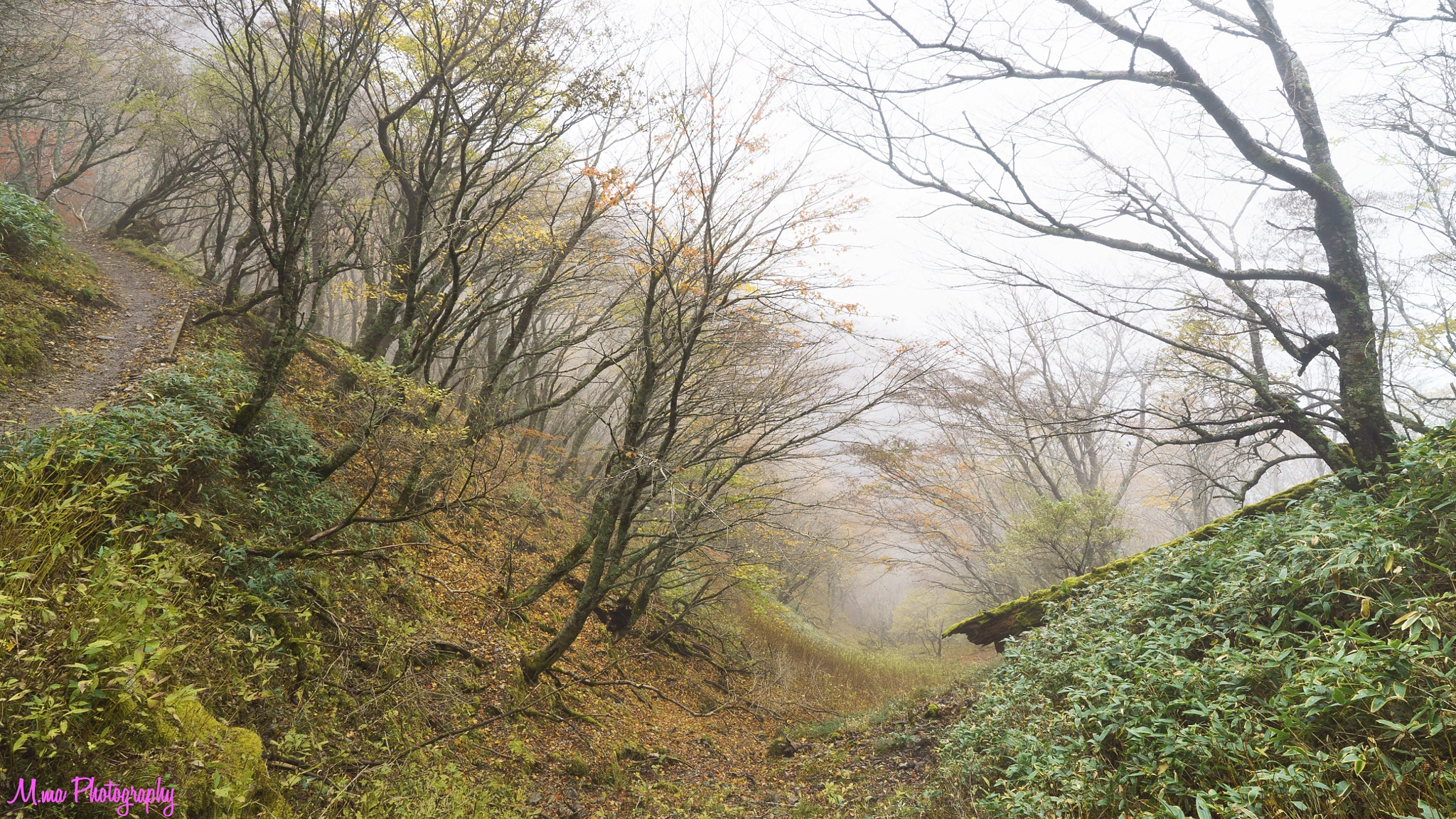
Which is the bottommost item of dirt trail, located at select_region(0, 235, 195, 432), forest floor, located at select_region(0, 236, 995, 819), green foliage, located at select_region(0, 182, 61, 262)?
forest floor, located at select_region(0, 236, 995, 819)

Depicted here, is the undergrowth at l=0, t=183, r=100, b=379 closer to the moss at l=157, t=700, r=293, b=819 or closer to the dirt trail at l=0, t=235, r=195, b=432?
the dirt trail at l=0, t=235, r=195, b=432

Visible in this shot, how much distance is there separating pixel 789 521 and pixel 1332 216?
12.1 meters

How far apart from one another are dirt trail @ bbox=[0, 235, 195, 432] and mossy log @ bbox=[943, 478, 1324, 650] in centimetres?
978

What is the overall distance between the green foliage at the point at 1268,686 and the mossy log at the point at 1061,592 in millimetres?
1198

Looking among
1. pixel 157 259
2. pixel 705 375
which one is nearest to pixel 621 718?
pixel 705 375

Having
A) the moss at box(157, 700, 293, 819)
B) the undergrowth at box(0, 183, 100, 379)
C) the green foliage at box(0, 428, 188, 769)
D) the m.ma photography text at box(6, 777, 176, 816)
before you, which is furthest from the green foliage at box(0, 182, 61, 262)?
Answer: the m.ma photography text at box(6, 777, 176, 816)

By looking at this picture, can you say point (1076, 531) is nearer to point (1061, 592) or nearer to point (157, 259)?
point (1061, 592)

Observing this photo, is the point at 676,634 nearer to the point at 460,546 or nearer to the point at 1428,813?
the point at 460,546

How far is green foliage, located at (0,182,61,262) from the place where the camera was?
7012 millimetres

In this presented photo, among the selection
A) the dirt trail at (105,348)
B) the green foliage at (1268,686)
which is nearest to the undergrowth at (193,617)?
the dirt trail at (105,348)

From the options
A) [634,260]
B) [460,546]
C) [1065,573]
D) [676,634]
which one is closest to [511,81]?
[634,260]

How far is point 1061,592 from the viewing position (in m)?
6.82

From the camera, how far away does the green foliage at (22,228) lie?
7012mm

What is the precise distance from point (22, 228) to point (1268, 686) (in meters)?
13.6
